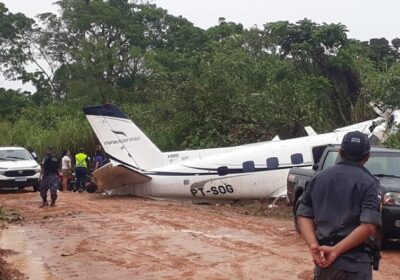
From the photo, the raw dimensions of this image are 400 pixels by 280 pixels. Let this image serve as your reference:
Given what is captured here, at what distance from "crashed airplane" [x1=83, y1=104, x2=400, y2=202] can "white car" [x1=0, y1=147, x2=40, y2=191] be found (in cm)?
611

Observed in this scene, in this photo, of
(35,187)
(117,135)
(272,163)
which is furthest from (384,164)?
(35,187)

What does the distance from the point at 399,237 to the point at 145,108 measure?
789 inches

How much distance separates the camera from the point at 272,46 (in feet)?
113

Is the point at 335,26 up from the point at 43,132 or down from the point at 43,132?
up

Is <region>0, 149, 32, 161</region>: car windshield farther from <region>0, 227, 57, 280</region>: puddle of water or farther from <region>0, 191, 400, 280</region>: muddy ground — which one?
<region>0, 227, 57, 280</region>: puddle of water

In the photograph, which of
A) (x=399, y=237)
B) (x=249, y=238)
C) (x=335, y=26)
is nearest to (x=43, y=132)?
(x=335, y=26)

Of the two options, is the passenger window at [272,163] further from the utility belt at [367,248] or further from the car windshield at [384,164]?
the utility belt at [367,248]

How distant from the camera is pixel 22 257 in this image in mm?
10445

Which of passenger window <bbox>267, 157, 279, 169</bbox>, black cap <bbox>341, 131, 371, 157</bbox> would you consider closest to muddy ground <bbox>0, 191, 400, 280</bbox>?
passenger window <bbox>267, 157, 279, 169</bbox>

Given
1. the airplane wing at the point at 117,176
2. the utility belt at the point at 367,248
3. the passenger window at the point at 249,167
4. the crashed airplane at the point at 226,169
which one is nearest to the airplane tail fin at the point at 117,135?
the crashed airplane at the point at 226,169

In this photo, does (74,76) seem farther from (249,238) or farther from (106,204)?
(249,238)

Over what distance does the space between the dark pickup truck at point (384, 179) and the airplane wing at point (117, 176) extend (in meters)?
6.71

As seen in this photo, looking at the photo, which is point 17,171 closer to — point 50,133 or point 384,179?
point 50,133

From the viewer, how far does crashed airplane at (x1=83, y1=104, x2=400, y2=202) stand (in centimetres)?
1769
